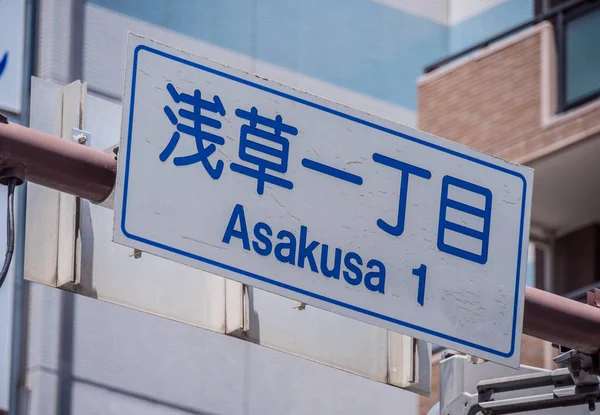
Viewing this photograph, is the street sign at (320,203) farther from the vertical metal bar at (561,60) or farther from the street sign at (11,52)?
the vertical metal bar at (561,60)

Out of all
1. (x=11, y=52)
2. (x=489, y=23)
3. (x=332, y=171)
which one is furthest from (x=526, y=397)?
(x=489, y=23)

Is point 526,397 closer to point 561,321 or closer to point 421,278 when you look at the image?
point 561,321

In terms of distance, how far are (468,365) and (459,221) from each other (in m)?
2.07

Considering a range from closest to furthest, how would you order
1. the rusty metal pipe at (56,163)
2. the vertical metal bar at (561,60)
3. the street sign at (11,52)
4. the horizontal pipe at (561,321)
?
the rusty metal pipe at (56,163) → the horizontal pipe at (561,321) → the street sign at (11,52) → the vertical metal bar at (561,60)

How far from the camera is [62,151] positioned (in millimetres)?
5578

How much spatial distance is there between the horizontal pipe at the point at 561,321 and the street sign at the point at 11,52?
8118 millimetres

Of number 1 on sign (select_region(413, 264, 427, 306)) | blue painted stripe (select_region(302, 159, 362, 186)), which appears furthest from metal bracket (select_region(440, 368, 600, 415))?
blue painted stripe (select_region(302, 159, 362, 186))

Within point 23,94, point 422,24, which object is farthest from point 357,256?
point 422,24

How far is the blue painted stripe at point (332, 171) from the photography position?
5.84 m

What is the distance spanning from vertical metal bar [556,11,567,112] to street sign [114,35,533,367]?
30.6 ft

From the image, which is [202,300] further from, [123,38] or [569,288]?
[569,288]

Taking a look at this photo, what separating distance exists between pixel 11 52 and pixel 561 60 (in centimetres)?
494

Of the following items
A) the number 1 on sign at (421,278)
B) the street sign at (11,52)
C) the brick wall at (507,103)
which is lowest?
the number 1 on sign at (421,278)

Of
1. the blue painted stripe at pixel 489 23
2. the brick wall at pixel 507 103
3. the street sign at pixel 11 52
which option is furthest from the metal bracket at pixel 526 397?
the blue painted stripe at pixel 489 23
